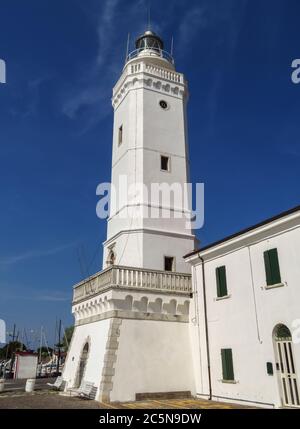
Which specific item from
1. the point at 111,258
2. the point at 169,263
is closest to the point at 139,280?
the point at 169,263

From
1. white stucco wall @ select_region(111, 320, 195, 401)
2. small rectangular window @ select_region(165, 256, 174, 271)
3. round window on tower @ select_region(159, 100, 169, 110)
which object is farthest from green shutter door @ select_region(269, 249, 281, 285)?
round window on tower @ select_region(159, 100, 169, 110)

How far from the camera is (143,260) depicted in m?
21.4

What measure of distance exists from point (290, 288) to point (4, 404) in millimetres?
13549

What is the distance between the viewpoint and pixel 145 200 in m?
23.2

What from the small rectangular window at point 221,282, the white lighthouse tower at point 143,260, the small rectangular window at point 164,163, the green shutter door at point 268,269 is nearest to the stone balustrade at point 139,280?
the white lighthouse tower at point 143,260

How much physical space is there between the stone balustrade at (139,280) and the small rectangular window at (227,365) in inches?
161

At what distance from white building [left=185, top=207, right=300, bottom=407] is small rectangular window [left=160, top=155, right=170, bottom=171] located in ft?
23.3

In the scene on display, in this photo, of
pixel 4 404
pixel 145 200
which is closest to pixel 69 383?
pixel 4 404

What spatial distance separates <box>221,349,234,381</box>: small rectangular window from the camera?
16.9 metres

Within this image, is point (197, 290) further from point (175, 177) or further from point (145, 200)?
point (175, 177)

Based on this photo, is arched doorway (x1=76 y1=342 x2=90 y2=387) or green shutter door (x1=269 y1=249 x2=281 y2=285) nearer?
green shutter door (x1=269 y1=249 x2=281 y2=285)

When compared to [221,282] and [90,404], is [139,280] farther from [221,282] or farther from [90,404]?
[90,404]

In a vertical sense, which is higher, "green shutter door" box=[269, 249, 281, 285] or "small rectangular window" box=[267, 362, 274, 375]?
"green shutter door" box=[269, 249, 281, 285]

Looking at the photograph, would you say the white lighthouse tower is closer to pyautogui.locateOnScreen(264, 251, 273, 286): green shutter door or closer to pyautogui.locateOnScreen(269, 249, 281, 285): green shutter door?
pyautogui.locateOnScreen(264, 251, 273, 286): green shutter door
